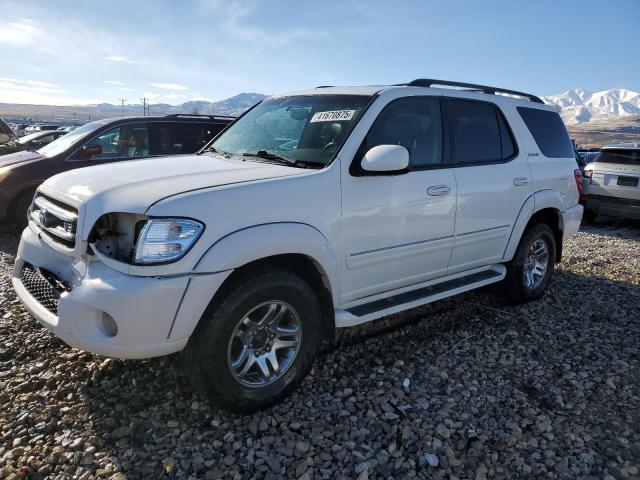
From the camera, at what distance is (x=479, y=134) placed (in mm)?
4074

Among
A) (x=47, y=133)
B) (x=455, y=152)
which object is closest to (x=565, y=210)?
(x=455, y=152)

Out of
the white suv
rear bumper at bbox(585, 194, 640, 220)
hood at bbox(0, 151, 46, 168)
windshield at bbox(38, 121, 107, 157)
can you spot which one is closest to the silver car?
rear bumper at bbox(585, 194, 640, 220)

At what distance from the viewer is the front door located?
307 centimetres

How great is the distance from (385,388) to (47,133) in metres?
12.2

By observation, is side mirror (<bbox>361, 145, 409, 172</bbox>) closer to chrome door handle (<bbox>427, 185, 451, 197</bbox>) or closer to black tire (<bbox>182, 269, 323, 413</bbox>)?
chrome door handle (<bbox>427, 185, 451, 197</bbox>)

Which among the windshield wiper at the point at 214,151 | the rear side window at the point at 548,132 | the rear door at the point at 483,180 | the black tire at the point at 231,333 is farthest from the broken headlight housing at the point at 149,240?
A: the rear side window at the point at 548,132

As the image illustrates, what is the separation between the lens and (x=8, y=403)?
9.24 feet

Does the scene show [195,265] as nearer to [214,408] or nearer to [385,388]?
[214,408]

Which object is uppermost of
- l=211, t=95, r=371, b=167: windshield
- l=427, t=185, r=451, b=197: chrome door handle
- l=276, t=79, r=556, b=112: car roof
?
l=276, t=79, r=556, b=112: car roof

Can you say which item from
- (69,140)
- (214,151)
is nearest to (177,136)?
(69,140)

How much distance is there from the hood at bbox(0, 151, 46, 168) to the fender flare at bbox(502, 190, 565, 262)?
620cm

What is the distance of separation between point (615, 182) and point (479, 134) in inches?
252

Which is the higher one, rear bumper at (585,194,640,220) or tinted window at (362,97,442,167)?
tinted window at (362,97,442,167)

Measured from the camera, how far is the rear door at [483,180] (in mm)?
3812
